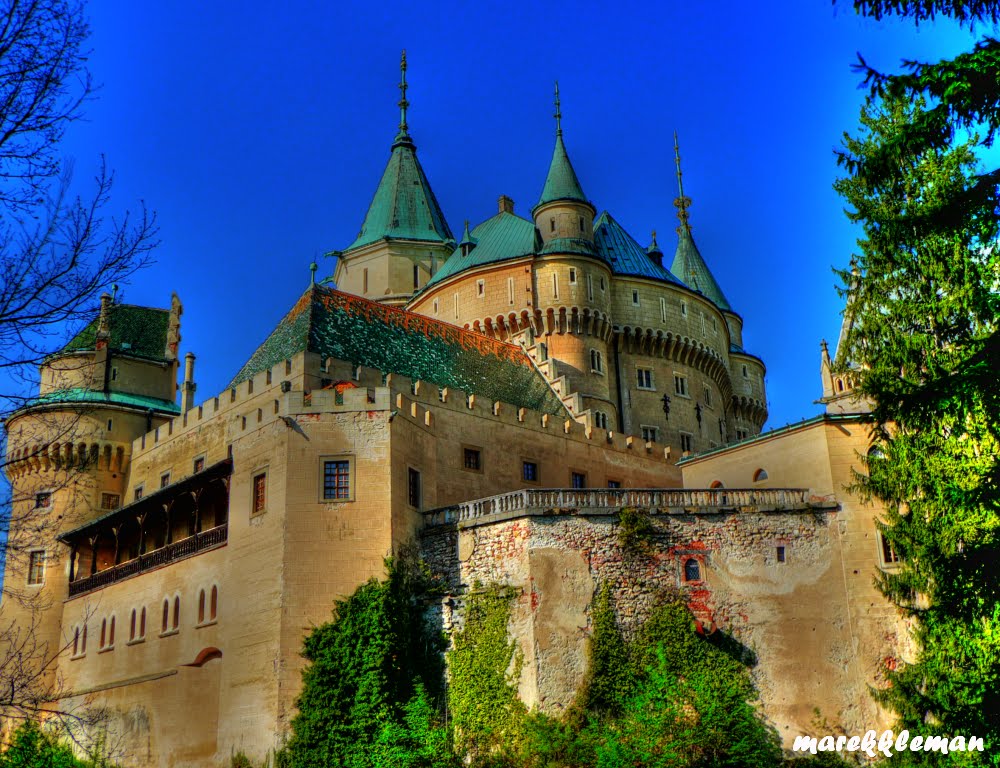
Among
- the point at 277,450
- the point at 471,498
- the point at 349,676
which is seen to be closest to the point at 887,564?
the point at 471,498

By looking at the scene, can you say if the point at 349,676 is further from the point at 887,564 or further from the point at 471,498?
the point at 887,564

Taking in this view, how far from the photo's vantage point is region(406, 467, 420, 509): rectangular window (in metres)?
35.7

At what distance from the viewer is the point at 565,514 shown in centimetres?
3331

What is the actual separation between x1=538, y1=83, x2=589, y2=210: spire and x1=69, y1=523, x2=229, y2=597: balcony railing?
27280 mm

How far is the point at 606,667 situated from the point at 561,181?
1260 inches

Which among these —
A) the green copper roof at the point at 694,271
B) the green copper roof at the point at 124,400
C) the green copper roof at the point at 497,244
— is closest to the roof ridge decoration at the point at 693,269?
the green copper roof at the point at 694,271

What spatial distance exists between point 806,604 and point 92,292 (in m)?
26.2

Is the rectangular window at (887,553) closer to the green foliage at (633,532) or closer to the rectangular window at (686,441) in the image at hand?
the green foliage at (633,532)

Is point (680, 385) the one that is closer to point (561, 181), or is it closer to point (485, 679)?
point (561, 181)

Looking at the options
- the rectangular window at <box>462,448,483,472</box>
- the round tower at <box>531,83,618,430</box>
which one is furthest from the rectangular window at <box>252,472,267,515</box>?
the round tower at <box>531,83,618,430</box>

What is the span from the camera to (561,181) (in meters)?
57.2

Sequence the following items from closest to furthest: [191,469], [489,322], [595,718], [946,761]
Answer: [946,761]
[595,718]
[191,469]
[489,322]

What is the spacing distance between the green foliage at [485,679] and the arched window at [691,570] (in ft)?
18.3

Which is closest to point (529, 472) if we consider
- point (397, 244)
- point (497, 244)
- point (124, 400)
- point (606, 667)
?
point (606, 667)
